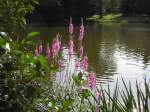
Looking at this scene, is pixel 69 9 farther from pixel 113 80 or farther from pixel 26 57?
pixel 26 57

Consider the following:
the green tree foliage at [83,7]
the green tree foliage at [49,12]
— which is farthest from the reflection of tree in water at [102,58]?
the green tree foliage at [83,7]

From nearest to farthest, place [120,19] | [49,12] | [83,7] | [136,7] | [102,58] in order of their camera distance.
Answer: [102,58] → [49,12] → [83,7] → [120,19] → [136,7]

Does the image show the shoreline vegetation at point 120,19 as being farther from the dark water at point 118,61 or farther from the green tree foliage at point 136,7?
the dark water at point 118,61

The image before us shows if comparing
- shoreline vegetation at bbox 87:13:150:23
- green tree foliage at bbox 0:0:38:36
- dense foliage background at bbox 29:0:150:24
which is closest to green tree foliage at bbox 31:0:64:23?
dense foliage background at bbox 29:0:150:24

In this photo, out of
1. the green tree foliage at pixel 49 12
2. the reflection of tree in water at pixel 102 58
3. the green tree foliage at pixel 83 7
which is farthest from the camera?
the green tree foliage at pixel 83 7

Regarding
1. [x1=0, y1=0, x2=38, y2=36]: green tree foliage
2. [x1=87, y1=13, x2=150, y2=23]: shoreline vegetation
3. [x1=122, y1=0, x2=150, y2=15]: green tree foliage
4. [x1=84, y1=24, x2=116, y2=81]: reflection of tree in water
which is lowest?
[x1=87, y1=13, x2=150, y2=23]: shoreline vegetation

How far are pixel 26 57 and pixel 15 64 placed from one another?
66 mm

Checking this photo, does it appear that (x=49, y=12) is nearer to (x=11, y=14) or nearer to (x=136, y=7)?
(x=136, y=7)

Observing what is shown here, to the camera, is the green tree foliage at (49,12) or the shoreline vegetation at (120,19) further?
the shoreline vegetation at (120,19)

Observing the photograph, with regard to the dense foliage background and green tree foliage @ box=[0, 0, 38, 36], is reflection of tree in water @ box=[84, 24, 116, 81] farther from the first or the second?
the dense foliage background

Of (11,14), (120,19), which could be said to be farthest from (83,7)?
(11,14)

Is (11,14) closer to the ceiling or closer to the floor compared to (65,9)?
closer to the ceiling

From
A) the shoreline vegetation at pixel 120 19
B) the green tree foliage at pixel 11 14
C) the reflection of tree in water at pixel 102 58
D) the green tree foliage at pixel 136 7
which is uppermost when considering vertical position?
the green tree foliage at pixel 11 14

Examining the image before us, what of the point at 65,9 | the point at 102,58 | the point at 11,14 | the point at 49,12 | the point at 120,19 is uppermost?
the point at 11,14
